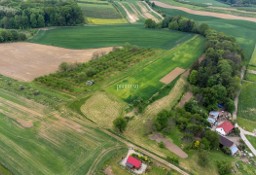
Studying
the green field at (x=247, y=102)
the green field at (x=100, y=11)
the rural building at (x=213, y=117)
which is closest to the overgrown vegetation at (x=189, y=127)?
the rural building at (x=213, y=117)

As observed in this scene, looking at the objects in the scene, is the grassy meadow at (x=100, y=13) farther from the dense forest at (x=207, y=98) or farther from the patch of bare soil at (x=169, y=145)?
the patch of bare soil at (x=169, y=145)

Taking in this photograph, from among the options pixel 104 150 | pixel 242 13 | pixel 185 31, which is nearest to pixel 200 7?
pixel 242 13

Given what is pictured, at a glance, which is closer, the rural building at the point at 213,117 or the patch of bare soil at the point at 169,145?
the patch of bare soil at the point at 169,145

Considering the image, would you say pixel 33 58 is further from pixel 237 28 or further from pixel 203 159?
pixel 237 28

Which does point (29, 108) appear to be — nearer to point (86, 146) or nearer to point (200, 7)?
point (86, 146)

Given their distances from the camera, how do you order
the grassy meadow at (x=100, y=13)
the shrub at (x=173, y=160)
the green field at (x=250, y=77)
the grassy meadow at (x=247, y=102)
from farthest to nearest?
the grassy meadow at (x=100, y=13), the green field at (x=250, y=77), the grassy meadow at (x=247, y=102), the shrub at (x=173, y=160)

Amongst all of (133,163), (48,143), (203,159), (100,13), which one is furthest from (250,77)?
(100,13)

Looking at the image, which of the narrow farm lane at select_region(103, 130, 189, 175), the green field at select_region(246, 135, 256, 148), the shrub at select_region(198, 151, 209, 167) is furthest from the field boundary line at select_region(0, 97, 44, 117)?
the green field at select_region(246, 135, 256, 148)
